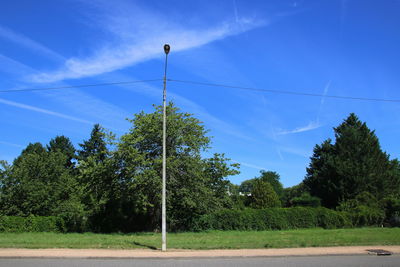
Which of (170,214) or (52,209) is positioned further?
(52,209)

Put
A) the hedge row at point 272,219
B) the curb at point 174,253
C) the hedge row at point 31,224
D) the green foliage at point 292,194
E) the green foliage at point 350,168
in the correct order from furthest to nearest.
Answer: the green foliage at point 292,194, the green foliage at point 350,168, the hedge row at point 272,219, the hedge row at point 31,224, the curb at point 174,253

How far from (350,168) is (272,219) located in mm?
19163

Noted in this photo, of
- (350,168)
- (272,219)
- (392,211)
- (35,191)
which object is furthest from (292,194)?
(35,191)

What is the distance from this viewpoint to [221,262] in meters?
11.1

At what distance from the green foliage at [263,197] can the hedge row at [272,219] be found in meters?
11.4

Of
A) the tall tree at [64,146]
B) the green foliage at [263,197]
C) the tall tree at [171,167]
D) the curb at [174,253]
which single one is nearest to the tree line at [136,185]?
the tall tree at [171,167]

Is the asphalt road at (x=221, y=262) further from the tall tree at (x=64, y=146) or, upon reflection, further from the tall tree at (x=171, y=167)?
the tall tree at (x=64, y=146)

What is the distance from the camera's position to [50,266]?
10.1m

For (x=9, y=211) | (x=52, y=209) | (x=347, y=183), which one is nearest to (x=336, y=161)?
(x=347, y=183)

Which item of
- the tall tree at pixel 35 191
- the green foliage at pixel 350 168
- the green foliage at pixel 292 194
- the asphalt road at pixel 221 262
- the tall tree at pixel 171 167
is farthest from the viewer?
the green foliage at pixel 292 194

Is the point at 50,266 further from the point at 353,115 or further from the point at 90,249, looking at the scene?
the point at 353,115

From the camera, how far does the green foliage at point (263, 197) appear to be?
134 feet

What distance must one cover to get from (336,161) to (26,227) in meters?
37.2

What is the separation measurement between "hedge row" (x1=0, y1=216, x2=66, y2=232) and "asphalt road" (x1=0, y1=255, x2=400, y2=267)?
1553 cm
